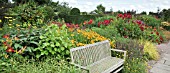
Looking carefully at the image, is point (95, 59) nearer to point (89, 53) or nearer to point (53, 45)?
point (89, 53)

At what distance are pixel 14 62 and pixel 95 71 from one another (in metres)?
1.45

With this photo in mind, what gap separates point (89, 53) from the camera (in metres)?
4.32

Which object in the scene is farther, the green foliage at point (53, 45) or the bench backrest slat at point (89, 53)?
the bench backrest slat at point (89, 53)

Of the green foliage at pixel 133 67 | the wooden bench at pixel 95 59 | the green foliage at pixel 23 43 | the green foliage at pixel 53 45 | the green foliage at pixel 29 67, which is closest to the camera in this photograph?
the green foliage at pixel 29 67

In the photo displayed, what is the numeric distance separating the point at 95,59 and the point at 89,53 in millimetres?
278

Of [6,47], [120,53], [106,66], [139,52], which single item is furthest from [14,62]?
[139,52]

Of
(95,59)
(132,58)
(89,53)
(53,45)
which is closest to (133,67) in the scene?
(132,58)

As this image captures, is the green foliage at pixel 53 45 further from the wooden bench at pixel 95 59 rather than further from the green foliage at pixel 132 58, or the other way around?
the green foliage at pixel 132 58

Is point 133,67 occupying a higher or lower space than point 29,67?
lower

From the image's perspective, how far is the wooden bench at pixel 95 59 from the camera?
150 inches

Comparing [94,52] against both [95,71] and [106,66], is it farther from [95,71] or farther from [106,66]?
[95,71]

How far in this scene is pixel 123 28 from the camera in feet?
28.5

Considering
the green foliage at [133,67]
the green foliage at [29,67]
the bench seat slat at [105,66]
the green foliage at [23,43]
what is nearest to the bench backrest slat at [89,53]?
the bench seat slat at [105,66]

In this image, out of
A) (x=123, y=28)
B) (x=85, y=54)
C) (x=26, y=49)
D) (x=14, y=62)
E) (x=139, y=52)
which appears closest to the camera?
(x=14, y=62)
